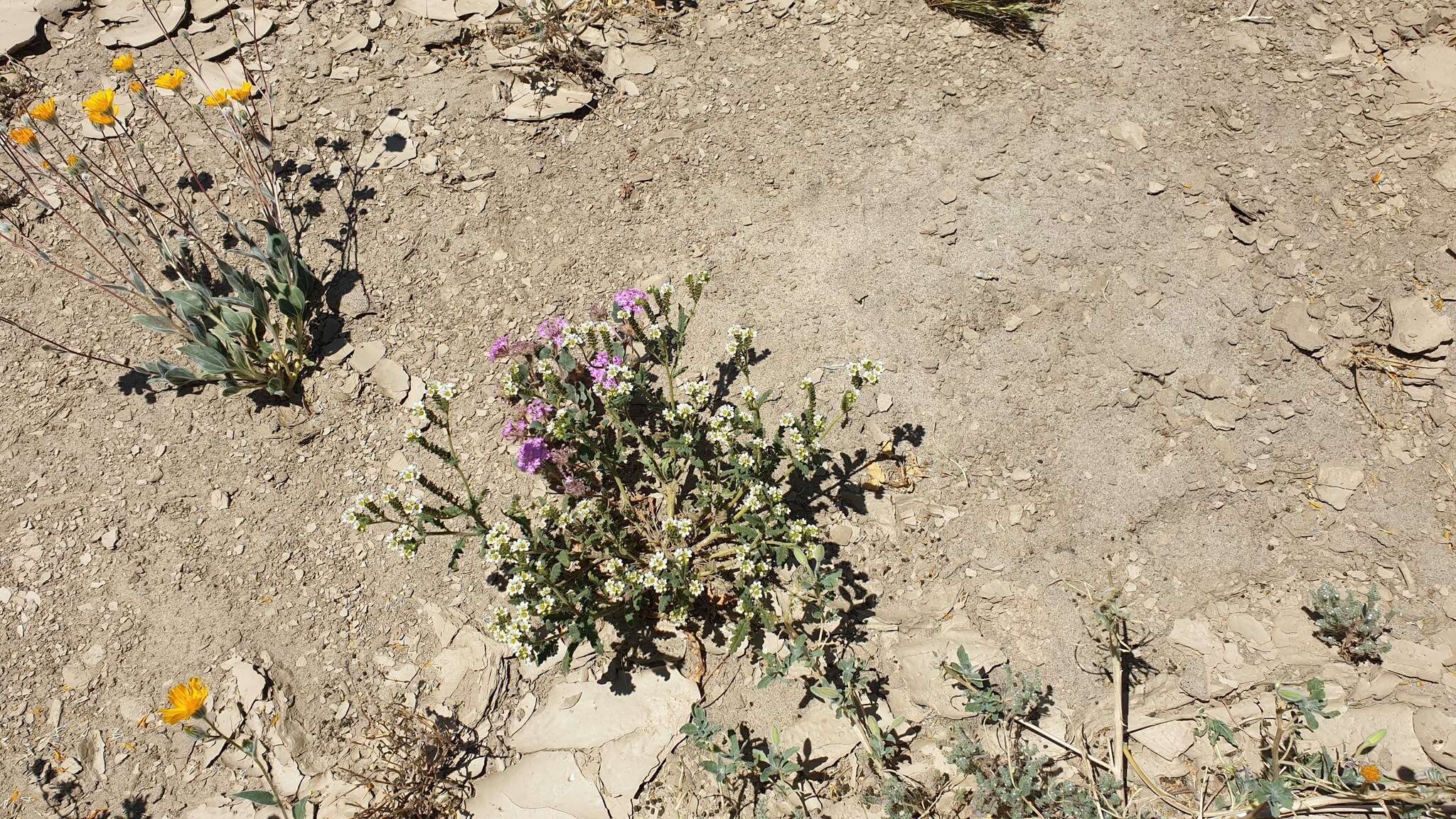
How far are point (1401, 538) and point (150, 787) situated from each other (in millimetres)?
4665

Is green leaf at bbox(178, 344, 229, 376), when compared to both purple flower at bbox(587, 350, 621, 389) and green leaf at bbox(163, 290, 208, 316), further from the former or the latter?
purple flower at bbox(587, 350, 621, 389)

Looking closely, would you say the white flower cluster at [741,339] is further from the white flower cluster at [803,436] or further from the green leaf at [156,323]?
the green leaf at [156,323]

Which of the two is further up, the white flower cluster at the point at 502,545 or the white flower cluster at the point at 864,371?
the white flower cluster at the point at 864,371

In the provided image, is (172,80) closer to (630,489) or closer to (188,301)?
(188,301)

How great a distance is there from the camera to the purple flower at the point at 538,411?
3.22 meters

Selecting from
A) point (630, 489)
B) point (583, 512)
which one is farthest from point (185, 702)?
point (630, 489)

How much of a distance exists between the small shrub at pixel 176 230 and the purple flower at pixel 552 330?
42.6 inches

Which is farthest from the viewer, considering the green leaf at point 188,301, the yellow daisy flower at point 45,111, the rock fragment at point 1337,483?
the green leaf at point 188,301

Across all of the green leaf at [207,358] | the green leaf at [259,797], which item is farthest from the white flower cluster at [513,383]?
the green leaf at [259,797]

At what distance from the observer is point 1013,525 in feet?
10.3

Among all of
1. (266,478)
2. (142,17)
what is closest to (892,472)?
(266,478)

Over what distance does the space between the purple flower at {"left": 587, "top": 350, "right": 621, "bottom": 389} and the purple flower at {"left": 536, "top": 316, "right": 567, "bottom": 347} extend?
164 millimetres

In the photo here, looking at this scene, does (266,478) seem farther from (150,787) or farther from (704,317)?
(704,317)

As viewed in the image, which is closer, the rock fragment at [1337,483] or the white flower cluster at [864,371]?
the white flower cluster at [864,371]
